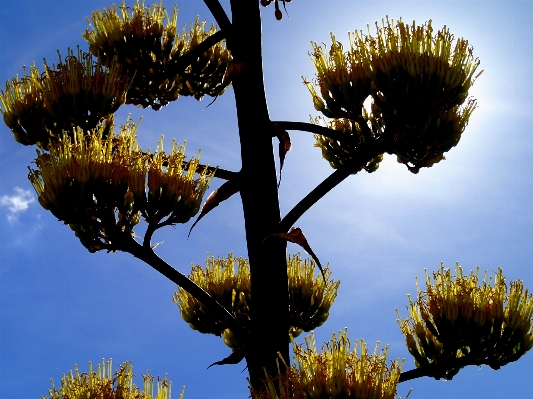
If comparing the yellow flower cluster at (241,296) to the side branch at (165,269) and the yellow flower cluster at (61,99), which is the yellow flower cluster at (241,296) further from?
the yellow flower cluster at (61,99)

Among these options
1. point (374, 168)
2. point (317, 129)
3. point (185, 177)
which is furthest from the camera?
point (374, 168)

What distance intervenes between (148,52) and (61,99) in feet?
3.43

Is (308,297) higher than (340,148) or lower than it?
lower

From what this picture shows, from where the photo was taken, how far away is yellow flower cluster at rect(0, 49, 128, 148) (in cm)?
438

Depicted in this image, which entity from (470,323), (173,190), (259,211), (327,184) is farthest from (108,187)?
(470,323)

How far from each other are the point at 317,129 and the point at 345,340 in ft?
6.64

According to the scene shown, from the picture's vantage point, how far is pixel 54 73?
14.7 ft

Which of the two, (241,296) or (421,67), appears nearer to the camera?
(421,67)

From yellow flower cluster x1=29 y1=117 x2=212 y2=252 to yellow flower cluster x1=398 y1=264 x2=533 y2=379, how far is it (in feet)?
5.75

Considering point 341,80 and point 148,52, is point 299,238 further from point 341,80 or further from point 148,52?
point 148,52

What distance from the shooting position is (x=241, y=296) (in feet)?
17.9

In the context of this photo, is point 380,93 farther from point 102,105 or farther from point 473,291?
point 102,105

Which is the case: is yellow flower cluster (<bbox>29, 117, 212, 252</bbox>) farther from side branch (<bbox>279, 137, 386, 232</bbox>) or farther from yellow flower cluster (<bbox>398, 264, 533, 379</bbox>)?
yellow flower cluster (<bbox>398, 264, 533, 379</bbox>)

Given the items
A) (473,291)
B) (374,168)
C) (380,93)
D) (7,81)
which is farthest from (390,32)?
(7,81)
